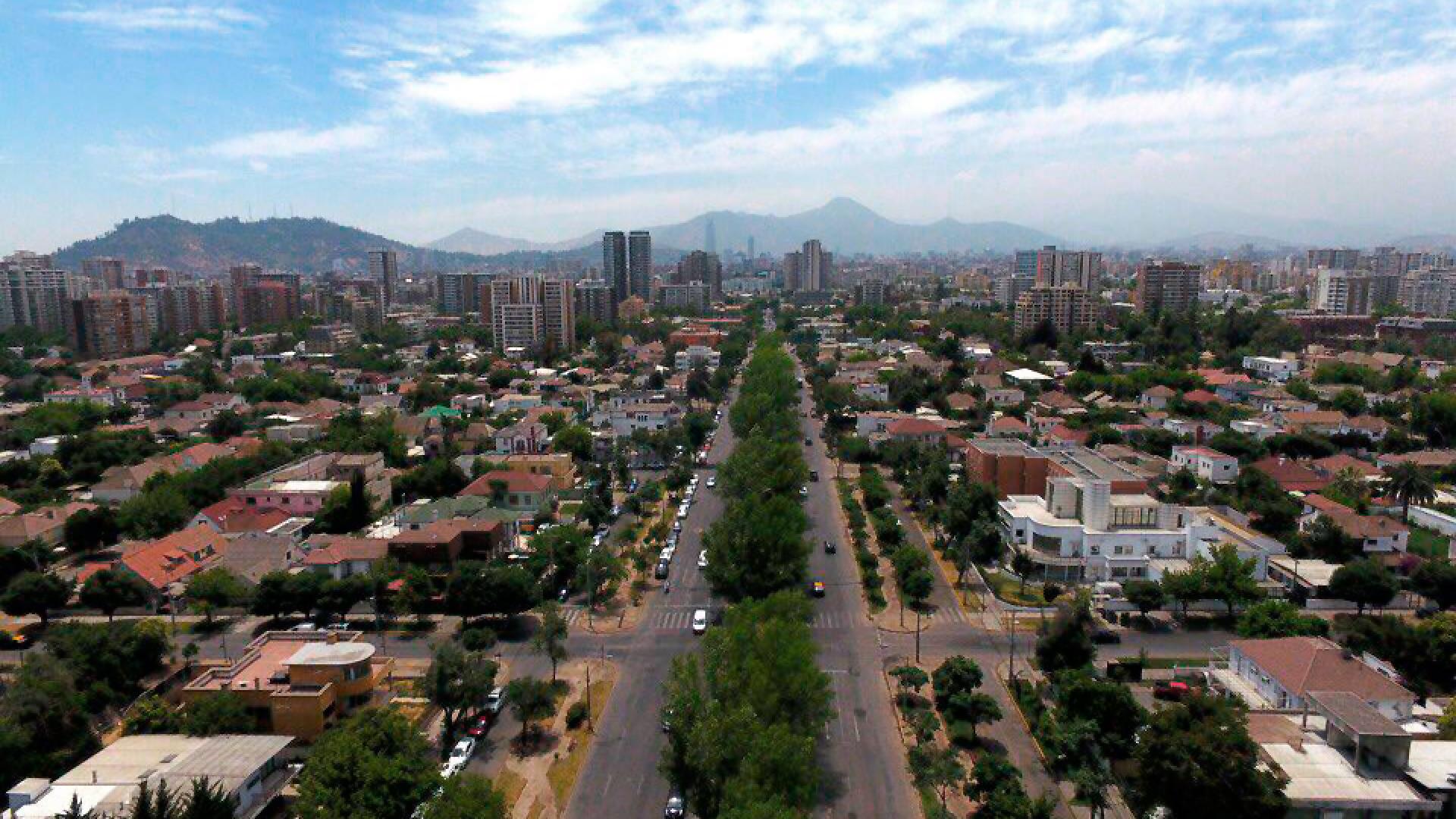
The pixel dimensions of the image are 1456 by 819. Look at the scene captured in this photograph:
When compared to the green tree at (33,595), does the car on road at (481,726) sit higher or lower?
lower

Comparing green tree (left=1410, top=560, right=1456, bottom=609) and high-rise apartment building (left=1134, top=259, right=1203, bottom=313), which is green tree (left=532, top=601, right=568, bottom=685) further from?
high-rise apartment building (left=1134, top=259, right=1203, bottom=313)

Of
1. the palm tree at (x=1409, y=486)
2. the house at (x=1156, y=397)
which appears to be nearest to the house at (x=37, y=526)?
the palm tree at (x=1409, y=486)

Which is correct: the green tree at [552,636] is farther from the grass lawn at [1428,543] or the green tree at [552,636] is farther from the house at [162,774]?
the grass lawn at [1428,543]

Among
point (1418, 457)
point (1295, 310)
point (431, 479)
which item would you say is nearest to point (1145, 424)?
point (1418, 457)

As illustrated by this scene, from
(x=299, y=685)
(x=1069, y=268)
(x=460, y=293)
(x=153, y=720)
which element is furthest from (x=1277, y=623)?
(x=460, y=293)

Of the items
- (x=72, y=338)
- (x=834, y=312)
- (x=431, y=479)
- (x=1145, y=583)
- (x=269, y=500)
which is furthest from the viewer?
(x=834, y=312)

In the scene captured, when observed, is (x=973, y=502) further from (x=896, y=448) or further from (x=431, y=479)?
(x=431, y=479)
